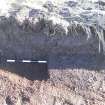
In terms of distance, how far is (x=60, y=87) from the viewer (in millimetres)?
5152

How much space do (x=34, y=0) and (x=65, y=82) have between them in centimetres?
128

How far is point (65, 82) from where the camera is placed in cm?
518

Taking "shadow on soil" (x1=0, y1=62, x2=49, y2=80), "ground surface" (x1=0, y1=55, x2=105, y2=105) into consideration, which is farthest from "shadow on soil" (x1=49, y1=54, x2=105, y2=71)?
"shadow on soil" (x1=0, y1=62, x2=49, y2=80)

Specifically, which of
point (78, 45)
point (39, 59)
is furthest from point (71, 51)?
point (39, 59)

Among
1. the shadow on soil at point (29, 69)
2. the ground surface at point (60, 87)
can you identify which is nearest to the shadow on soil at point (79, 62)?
the ground surface at point (60, 87)

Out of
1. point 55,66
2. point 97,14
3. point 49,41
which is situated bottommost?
point 55,66

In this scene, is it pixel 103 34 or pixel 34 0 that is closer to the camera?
pixel 103 34

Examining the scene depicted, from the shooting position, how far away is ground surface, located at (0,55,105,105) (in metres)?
5.05

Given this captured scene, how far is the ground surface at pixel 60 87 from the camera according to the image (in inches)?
199

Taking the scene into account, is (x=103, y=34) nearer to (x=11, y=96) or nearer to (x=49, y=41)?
(x=49, y=41)

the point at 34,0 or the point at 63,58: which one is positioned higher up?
the point at 34,0

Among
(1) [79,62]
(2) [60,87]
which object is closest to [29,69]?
(2) [60,87]

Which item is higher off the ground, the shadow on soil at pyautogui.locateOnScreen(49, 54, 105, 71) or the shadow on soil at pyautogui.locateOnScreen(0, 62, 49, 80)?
the shadow on soil at pyautogui.locateOnScreen(49, 54, 105, 71)

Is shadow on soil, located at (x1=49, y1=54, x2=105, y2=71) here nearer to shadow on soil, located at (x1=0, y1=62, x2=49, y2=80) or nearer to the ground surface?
the ground surface
